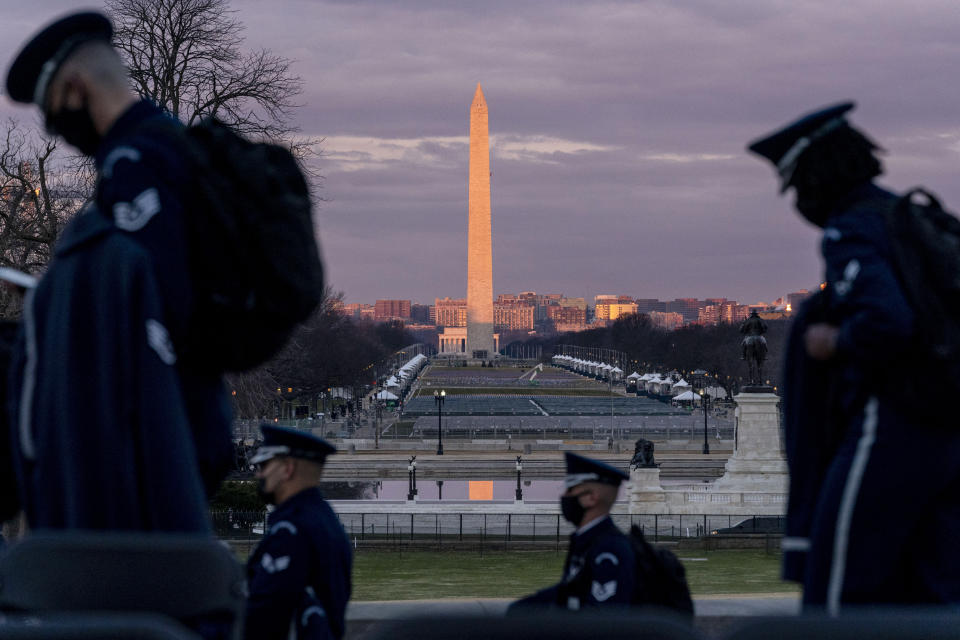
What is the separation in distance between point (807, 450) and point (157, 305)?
1.87m

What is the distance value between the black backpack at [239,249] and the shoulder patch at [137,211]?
0.36ft

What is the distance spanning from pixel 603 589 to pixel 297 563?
1188 millimetres

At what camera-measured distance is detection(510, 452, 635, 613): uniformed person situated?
486 cm

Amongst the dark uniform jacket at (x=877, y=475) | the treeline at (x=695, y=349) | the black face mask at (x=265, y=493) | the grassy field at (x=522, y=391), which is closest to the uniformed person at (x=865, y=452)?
the dark uniform jacket at (x=877, y=475)

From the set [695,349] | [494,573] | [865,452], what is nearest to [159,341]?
[865,452]

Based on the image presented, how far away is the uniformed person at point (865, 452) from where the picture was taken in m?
3.21

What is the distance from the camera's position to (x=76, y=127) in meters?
3.11

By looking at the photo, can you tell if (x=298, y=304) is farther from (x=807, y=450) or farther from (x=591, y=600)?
(x=591, y=600)

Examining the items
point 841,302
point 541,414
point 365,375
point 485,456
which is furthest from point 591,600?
point 365,375

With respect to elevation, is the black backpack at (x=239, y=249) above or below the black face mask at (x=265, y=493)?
above

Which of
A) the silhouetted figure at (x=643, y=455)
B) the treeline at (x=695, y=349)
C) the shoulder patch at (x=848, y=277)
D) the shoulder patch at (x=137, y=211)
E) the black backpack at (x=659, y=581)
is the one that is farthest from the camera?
the treeline at (x=695, y=349)

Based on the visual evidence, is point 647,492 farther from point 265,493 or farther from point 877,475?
point 877,475

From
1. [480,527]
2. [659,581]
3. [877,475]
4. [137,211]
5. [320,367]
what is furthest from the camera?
[320,367]

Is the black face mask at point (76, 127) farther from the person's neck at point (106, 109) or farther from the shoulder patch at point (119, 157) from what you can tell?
the shoulder patch at point (119, 157)
